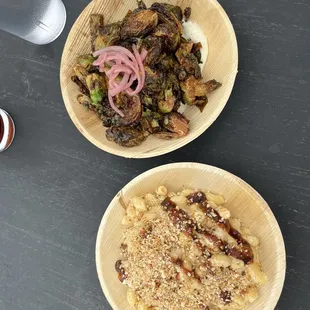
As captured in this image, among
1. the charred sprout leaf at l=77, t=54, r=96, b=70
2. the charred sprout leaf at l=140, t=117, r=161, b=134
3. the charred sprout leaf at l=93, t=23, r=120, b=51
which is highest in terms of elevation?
the charred sprout leaf at l=93, t=23, r=120, b=51

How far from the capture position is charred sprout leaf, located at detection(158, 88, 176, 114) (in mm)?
2041

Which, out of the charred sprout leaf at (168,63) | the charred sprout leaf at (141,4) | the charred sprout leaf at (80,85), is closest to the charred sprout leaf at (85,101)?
the charred sprout leaf at (80,85)

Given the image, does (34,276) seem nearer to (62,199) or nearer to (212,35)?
(62,199)

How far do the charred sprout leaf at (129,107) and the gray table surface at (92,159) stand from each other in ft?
1.27

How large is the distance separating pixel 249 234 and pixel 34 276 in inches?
46.0

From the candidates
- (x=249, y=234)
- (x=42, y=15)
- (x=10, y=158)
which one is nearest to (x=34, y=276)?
(x=10, y=158)

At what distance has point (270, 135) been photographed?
2260 millimetres

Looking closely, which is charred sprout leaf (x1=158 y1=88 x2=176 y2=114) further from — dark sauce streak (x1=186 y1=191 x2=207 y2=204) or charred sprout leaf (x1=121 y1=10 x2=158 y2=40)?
dark sauce streak (x1=186 y1=191 x2=207 y2=204)

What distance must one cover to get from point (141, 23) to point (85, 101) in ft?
1.42

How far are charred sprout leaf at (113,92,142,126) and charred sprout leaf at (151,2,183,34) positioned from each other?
348 millimetres

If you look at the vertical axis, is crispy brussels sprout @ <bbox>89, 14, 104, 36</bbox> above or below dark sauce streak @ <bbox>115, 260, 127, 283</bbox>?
above

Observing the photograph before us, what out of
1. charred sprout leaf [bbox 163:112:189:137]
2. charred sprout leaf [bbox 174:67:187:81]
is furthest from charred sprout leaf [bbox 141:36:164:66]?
charred sprout leaf [bbox 163:112:189:137]

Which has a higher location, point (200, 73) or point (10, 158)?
point (200, 73)

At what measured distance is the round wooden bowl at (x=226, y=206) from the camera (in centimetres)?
200
